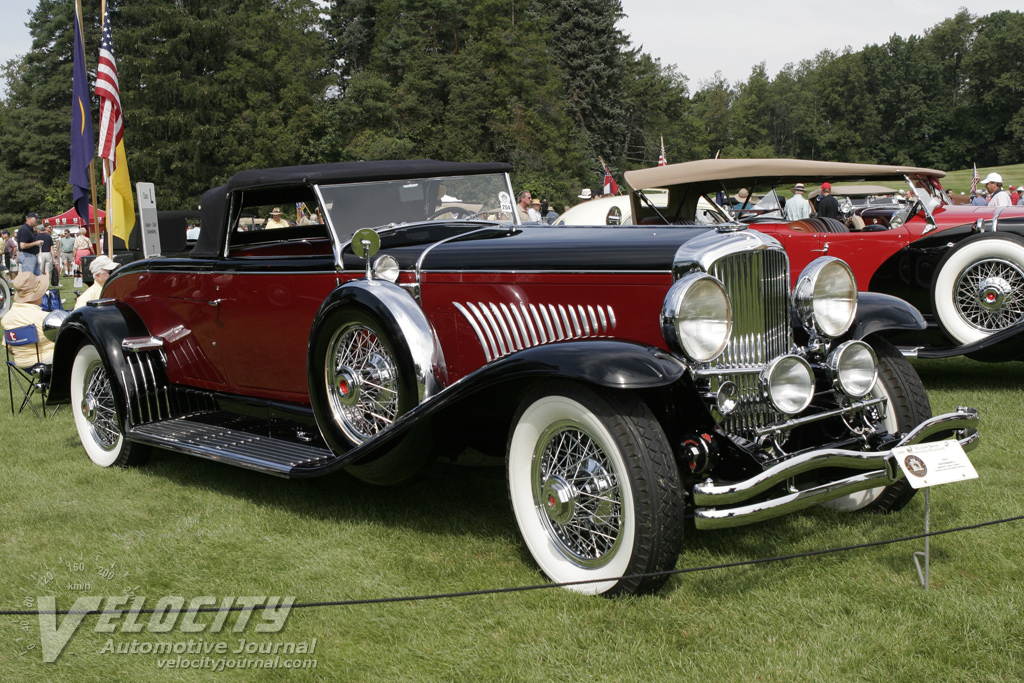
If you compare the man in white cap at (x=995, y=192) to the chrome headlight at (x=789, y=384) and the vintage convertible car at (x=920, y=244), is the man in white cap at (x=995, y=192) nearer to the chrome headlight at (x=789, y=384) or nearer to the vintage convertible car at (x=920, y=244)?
the vintage convertible car at (x=920, y=244)

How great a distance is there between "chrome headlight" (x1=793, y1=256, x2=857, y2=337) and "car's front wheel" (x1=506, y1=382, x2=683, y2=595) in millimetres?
1130

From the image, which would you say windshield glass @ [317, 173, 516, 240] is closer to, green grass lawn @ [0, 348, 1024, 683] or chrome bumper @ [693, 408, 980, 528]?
green grass lawn @ [0, 348, 1024, 683]

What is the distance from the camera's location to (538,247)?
404 cm

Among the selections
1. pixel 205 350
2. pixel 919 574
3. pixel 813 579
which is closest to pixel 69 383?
pixel 205 350

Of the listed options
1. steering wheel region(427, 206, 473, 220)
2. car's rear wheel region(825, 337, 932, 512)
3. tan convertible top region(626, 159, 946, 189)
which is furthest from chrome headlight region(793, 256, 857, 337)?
tan convertible top region(626, 159, 946, 189)

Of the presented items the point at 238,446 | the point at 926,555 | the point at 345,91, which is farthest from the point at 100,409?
the point at 345,91

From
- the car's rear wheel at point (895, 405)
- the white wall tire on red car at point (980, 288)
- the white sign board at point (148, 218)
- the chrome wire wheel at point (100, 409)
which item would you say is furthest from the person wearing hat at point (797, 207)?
the chrome wire wheel at point (100, 409)

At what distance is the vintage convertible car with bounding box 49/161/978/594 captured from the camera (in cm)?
330

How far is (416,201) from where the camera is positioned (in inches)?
199

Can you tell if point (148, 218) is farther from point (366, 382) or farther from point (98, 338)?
point (366, 382)

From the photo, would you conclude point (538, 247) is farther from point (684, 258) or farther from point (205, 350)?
point (205, 350)

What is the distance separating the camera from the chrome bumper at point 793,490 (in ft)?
10.0

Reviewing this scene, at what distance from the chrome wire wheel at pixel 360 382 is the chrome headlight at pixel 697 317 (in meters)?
1.53

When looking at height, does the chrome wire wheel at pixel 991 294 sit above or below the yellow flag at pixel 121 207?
below
